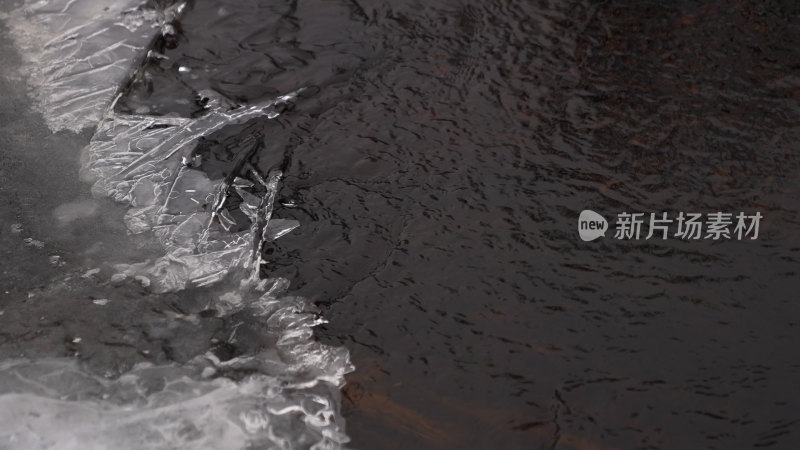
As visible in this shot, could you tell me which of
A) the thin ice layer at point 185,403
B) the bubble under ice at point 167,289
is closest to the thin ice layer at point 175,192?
the bubble under ice at point 167,289

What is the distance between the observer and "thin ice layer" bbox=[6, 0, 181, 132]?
384 cm

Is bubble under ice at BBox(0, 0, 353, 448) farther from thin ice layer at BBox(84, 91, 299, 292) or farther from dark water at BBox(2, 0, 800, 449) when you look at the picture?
dark water at BBox(2, 0, 800, 449)

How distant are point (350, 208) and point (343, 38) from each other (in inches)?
48.8

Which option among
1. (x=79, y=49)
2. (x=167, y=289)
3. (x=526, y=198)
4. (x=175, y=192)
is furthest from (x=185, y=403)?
(x=79, y=49)

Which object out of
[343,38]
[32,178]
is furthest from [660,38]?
[32,178]

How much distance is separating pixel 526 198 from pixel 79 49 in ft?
8.45

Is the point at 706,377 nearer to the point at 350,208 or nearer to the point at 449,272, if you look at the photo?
the point at 449,272

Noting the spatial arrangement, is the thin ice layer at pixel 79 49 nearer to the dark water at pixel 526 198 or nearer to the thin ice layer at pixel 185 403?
the dark water at pixel 526 198

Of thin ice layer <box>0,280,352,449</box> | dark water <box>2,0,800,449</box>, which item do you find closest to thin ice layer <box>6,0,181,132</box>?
dark water <box>2,0,800,449</box>

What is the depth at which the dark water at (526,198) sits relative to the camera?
2752 mm

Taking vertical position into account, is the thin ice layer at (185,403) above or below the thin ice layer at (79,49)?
below

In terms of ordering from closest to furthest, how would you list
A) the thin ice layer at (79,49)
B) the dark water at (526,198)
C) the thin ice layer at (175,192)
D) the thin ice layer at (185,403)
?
the thin ice layer at (185,403) → the dark water at (526,198) → the thin ice layer at (175,192) → the thin ice layer at (79,49)

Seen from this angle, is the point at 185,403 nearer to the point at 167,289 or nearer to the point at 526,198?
the point at 167,289

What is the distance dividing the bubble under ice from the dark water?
12 centimetres
